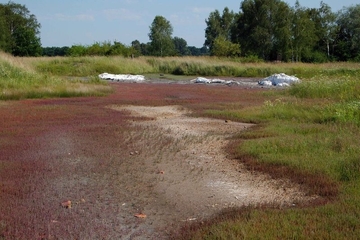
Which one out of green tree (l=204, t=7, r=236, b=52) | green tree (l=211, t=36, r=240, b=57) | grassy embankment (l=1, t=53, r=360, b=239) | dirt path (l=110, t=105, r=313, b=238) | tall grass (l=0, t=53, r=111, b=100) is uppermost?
green tree (l=204, t=7, r=236, b=52)

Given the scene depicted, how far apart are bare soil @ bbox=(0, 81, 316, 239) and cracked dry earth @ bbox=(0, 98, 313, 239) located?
0.01m

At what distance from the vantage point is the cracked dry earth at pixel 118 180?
5863 millimetres

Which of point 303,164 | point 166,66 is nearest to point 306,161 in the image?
point 303,164

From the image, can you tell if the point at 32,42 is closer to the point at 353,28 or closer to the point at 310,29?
the point at 310,29

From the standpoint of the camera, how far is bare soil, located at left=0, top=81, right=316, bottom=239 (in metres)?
5.87

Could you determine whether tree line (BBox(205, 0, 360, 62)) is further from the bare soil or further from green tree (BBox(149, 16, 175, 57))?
the bare soil

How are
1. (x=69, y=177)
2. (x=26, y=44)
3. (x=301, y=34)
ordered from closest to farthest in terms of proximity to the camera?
Answer: (x=69, y=177)
(x=301, y=34)
(x=26, y=44)

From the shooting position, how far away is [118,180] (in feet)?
25.6

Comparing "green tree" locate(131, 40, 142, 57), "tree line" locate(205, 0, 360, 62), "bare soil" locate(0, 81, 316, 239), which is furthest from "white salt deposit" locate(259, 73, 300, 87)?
"green tree" locate(131, 40, 142, 57)

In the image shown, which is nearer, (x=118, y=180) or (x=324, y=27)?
(x=118, y=180)

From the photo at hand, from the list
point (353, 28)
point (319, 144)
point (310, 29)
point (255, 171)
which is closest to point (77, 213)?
point (255, 171)

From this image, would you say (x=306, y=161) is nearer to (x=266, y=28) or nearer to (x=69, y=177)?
(x=69, y=177)

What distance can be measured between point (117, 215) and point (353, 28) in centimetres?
6220

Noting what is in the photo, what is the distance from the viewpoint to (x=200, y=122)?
14281 mm
